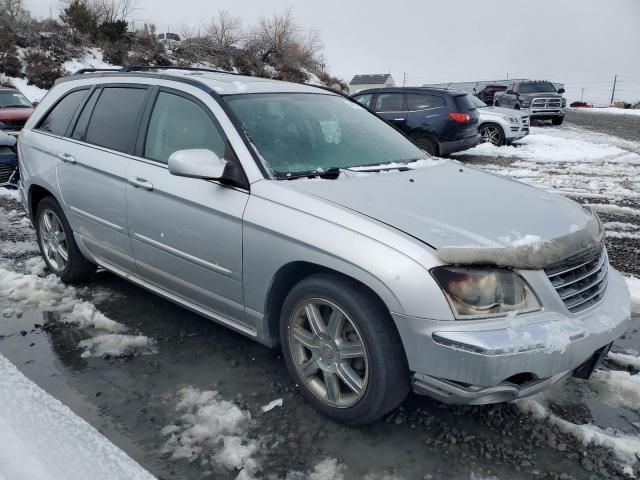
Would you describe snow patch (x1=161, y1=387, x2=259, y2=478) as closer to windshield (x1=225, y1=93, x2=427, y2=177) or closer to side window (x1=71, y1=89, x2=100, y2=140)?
windshield (x1=225, y1=93, x2=427, y2=177)

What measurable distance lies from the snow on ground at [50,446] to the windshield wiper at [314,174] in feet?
5.15

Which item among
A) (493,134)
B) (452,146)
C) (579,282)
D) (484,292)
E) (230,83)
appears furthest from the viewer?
(493,134)

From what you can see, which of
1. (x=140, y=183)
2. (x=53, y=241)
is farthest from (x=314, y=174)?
(x=53, y=241)

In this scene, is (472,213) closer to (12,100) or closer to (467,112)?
(467,112)

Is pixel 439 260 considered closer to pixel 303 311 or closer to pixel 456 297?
pixel 456 297

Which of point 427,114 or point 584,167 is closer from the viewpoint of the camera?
point 584,167

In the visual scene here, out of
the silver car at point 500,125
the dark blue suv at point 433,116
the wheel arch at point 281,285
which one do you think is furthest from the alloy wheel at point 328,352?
the silver car at point 500,125

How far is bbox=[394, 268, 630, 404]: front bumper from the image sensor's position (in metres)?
2.26

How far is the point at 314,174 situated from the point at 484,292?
121cm

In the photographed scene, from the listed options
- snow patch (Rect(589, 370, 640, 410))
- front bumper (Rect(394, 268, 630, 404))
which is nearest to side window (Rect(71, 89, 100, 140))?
front bumper (Rect(394, 268, 630, 404))

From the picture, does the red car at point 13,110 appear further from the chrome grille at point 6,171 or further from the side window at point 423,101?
the side window at point 423,101

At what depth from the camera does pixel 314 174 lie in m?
3.12

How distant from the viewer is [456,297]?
2.34m

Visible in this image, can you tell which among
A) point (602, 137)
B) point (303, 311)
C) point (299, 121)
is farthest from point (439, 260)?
point (602, 137)
